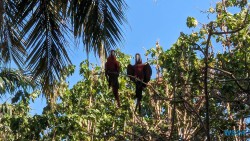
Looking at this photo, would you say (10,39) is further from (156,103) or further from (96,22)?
(156,103)

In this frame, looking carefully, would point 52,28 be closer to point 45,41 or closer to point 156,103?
point 45,41

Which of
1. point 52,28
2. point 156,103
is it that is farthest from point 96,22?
point 156,103

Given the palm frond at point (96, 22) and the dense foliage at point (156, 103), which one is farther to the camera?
the dense foliage at point (156, 103)

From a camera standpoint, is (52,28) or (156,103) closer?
(52,28)

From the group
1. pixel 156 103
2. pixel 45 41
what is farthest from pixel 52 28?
pixel 156 103

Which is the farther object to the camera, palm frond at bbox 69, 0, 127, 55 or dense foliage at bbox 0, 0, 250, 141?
dense foliage at bbox 0, 0, 250, 141

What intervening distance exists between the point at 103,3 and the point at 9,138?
5.49 metres

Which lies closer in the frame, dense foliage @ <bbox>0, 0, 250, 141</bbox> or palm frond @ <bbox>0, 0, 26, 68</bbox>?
palm frond @ <bbox>0, 0, 26, 68</bbox>

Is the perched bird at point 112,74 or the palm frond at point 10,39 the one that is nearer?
the palm frond at point 10,39

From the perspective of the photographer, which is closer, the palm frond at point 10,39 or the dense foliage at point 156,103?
the palm frond at point 10,39

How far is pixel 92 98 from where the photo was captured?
10367mm

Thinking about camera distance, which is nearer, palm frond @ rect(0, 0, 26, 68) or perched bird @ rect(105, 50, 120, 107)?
palm frond @ rect(0, 0, 26, 68)

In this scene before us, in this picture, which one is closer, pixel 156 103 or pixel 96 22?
pixel 96 22

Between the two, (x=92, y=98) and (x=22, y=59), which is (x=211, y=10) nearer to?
(x=92, y=98)
